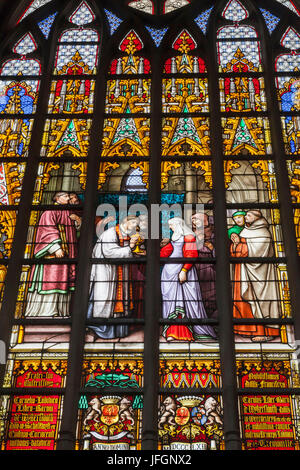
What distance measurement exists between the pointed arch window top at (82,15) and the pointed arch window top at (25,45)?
81 centimetres

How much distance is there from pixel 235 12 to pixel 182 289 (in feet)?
19.3

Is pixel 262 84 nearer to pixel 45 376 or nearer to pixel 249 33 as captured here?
pixel 249 33

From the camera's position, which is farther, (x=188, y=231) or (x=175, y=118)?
(x=175, y=118)

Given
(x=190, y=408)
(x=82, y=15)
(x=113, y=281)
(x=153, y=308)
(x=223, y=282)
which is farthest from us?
(x=82, y=15)

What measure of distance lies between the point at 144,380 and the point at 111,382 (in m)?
0.41

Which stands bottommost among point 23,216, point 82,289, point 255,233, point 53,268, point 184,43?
point 82,289

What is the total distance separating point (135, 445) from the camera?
9.28 metres

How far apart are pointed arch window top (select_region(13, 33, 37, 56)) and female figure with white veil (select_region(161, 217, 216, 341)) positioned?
179 inches

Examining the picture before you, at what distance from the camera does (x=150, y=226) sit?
11.0 metres

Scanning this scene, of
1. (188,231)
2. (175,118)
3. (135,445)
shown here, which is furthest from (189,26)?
(135,445)

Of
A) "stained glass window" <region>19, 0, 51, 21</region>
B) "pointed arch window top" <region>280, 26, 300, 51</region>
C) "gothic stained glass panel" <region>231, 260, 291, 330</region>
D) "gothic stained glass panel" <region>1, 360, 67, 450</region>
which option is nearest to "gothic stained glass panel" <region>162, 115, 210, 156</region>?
"gothic stained glass panel" <region>231, 260, 291, 330</region>

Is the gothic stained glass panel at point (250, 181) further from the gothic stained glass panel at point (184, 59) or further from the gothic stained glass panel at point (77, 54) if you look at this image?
the gothic stained glass panel at point (77, 54)

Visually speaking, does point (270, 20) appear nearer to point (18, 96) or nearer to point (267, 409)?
point (18, 96)

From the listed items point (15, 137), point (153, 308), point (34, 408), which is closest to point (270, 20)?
point (15, 137)
